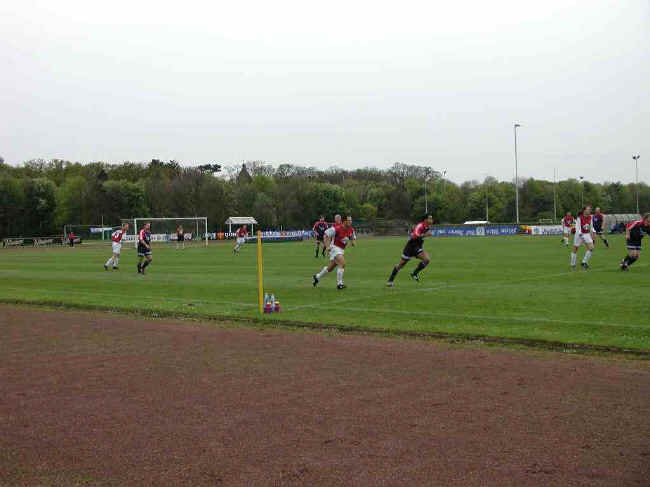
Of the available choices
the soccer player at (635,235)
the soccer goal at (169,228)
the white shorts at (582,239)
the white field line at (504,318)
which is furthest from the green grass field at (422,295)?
the soccer goal at (169,228)

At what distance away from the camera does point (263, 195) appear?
101875mm

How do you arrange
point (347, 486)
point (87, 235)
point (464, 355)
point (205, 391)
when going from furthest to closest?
point (87, 235) → point (464, 355) → point (205, 391) → point (347, 486)

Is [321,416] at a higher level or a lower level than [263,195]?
lower

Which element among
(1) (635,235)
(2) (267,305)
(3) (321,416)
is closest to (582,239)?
(1) (635,235)

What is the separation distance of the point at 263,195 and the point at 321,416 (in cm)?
9601

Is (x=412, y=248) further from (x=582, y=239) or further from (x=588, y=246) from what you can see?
(x=582, y=239)

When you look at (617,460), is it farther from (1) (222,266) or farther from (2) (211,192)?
(2) (211,192)

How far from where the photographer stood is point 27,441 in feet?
20.4

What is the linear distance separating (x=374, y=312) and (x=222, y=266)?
1749 cm

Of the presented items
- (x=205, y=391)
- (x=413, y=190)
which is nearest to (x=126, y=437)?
(x=205, y=391)

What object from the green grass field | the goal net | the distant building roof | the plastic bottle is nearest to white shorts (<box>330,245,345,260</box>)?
the green grass field

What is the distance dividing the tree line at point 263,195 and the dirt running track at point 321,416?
85.1 m

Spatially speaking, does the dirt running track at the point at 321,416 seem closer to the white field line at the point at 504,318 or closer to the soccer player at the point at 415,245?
the white field line at the point at 504,318

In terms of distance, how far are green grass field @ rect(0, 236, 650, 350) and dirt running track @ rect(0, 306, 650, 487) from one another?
2071mm
